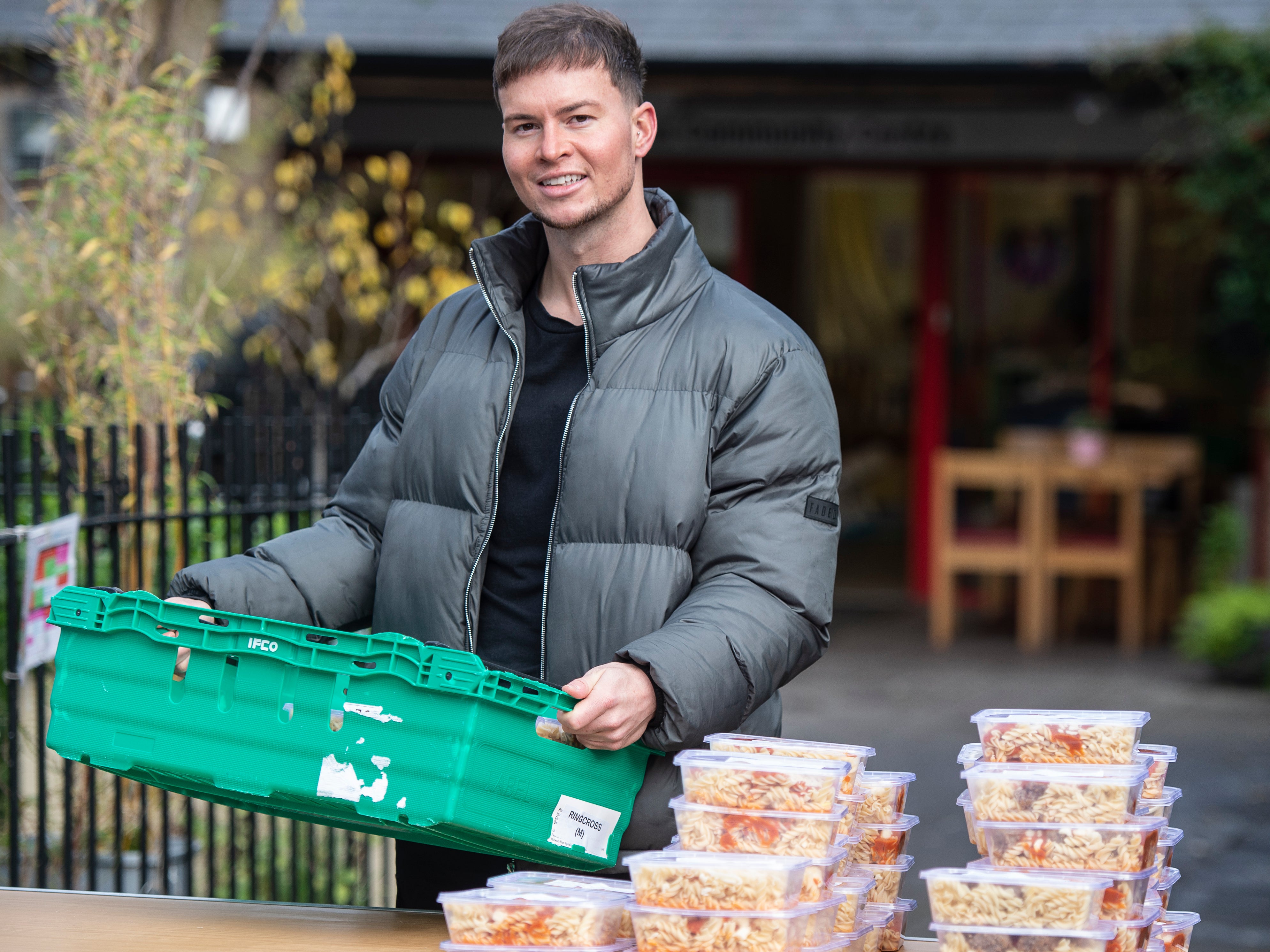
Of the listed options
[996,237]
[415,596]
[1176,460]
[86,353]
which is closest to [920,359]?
[996,237]

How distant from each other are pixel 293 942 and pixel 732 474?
866mm

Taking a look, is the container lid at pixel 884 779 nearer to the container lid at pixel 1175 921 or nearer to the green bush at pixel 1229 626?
the container lid at pixel 1175 921

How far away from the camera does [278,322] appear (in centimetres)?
755

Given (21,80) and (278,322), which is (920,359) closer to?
(278,322)

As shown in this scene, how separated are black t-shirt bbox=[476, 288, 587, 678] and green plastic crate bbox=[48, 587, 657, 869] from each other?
1.15ft

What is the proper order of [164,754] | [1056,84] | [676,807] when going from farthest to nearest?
[1056,84] → [164,754] → [676,807]

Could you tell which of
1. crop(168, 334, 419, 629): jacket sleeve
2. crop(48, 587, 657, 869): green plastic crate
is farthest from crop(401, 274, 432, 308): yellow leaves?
crop(48, 587, 657, 869): green plastic crate

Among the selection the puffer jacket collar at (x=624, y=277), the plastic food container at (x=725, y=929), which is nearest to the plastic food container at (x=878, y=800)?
the plastic food container at (x=725, y=929)

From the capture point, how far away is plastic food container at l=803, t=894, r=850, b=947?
5.45ft

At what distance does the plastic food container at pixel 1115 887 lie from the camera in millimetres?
1673

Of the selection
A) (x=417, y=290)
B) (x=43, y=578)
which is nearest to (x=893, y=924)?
(x=43, y=578)

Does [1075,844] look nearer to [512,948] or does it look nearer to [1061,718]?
[1061,718]

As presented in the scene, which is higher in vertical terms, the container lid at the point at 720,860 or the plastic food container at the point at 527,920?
the container lid at the point at 720,860

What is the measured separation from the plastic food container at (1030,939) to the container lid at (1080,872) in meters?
0.06
